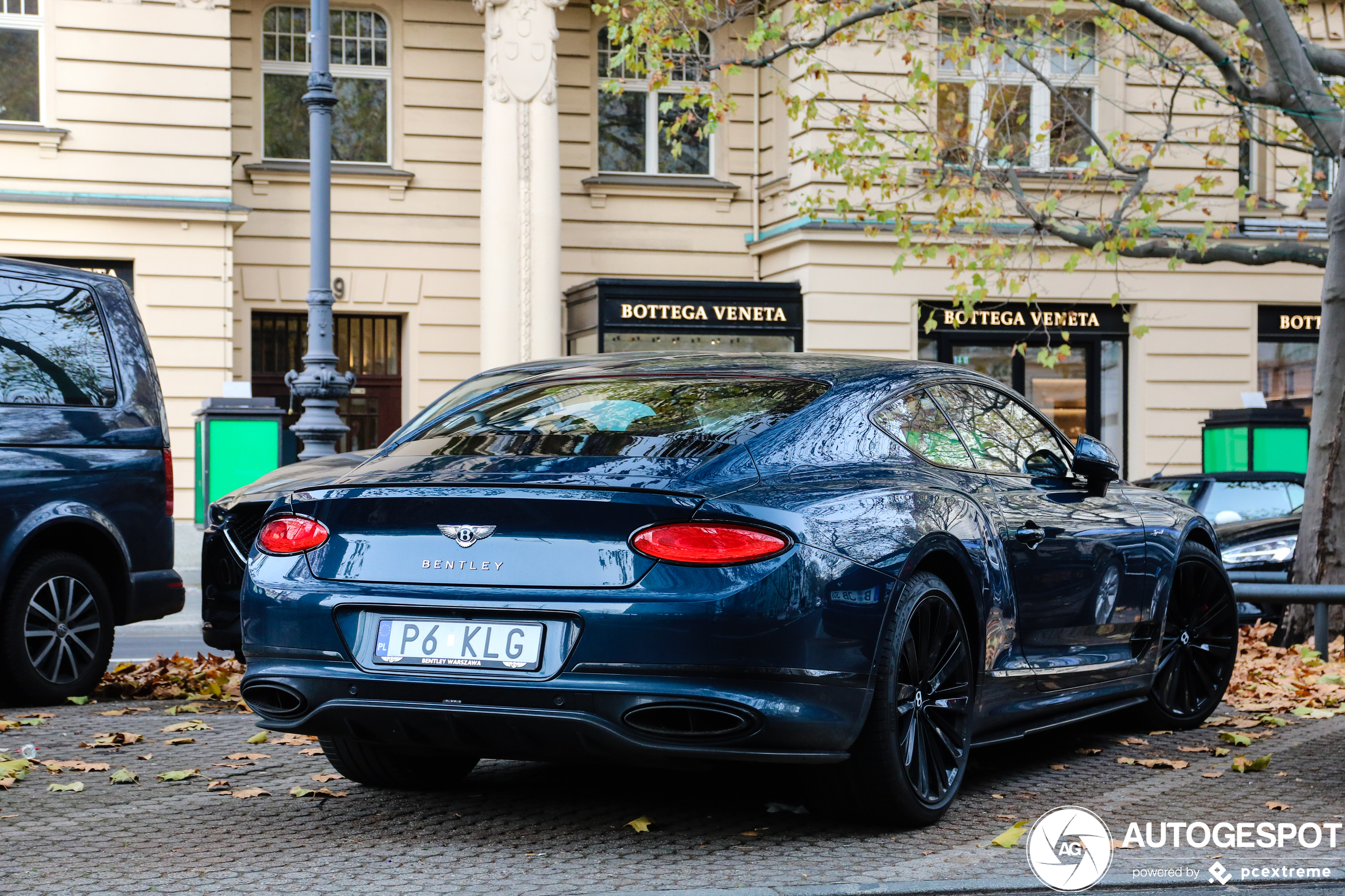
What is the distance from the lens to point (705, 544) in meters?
4.47

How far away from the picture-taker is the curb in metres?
4.19

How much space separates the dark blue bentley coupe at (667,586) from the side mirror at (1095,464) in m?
0.65

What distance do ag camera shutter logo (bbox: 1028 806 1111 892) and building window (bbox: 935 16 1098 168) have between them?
52.7 feet

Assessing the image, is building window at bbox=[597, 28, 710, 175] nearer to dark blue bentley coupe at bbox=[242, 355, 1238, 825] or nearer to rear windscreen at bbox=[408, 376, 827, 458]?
dark blue bentley coupe at bbox=[242, 355, 1238, 825]

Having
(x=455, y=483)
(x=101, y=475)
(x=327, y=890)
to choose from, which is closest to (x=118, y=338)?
(x=101, y=475)

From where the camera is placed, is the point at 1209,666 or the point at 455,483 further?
the point at 1209,666

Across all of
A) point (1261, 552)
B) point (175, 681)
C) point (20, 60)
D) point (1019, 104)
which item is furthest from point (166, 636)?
point (1019, 104)

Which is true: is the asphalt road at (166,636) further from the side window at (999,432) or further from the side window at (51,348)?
the side window at (999,432)

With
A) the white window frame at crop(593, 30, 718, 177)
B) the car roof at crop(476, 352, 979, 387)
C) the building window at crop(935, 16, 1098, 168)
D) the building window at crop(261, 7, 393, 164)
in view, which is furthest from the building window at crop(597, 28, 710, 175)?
the car roof at crop(476, 352, 979, 387)

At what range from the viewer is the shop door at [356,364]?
74.6 ft

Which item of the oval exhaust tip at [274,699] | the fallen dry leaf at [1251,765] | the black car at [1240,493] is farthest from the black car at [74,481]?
the black car at [1240,493]

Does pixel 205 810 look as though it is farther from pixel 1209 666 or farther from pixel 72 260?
pixel 72 260

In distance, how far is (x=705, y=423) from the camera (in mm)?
5027

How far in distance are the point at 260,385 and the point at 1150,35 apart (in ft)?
41.0
